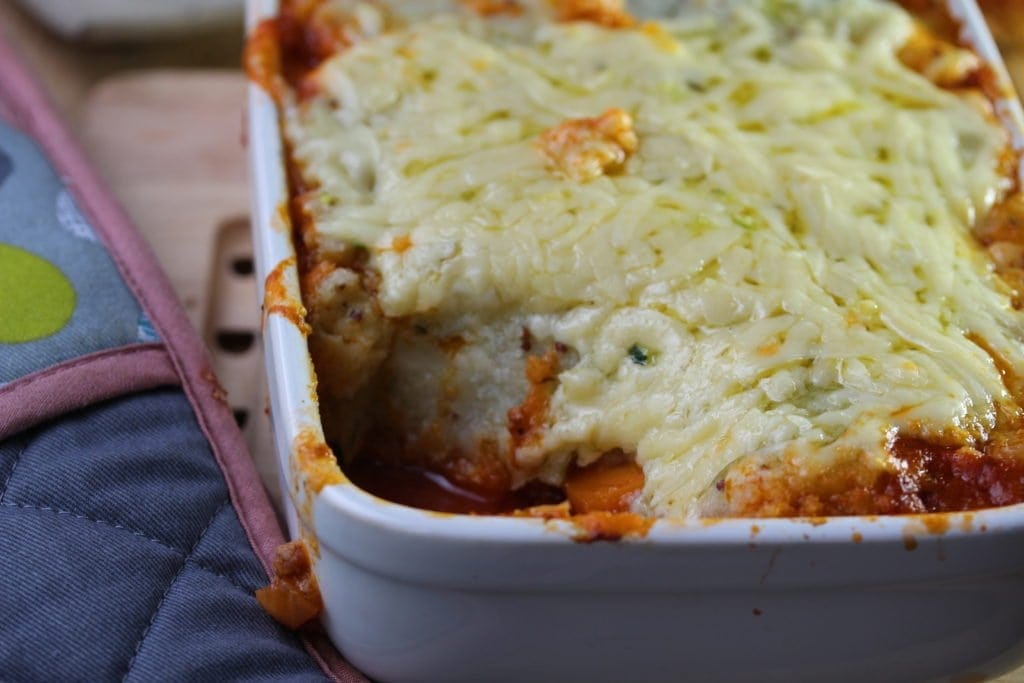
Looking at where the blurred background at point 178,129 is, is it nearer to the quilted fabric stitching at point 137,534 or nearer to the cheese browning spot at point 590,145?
the quilted fabric stitching at point 137,534

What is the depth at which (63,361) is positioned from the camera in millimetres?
1789

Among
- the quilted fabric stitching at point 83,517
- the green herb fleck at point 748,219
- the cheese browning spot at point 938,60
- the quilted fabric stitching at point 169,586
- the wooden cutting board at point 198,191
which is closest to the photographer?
the quilted fabric stitching at point 169,586

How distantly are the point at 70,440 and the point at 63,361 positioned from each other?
0.14 m

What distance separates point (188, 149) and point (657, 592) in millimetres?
1670

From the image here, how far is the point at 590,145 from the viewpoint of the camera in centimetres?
182

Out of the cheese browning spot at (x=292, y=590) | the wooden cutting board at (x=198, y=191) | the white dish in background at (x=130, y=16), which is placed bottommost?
the wooden cutting board at (x=198, y=191)

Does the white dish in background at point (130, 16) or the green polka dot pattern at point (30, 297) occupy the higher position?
the green polka dot pattern at point (30, 297)

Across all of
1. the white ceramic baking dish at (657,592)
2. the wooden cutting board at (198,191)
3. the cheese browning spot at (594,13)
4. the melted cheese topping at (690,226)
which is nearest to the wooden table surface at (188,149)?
the wooden cutting board at (198,191)

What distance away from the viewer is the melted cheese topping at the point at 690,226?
154 cm

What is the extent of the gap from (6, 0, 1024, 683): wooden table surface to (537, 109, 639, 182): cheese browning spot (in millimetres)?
680

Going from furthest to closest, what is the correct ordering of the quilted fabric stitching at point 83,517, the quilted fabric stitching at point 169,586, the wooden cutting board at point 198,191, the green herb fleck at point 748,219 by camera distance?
the wooden cutting board at point 198,191 < the green herb fleck at point 748,219 < the quilted fabric stitching at point 83,517 < the quilted fabric stitching at point 169,586

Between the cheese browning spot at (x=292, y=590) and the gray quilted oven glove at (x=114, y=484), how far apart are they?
0.08 feet

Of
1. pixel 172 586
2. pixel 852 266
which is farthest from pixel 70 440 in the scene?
pixel 852 266

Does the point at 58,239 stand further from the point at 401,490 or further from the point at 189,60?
the point at 189,60
